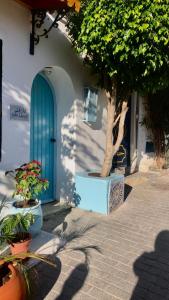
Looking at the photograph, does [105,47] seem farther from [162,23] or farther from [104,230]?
[104,230]

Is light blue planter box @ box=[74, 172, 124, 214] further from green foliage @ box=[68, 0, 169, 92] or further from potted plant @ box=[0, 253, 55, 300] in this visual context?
potted plant @ box=[0, 253, 55, 300]

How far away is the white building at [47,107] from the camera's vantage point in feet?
14.0

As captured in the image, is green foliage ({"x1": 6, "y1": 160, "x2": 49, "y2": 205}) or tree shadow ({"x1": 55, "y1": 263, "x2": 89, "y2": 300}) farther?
green foliage ({"x1": 6, "y1": 160, "x2": 49, "y2": 205})

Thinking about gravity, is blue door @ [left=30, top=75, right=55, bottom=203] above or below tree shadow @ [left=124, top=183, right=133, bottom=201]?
above

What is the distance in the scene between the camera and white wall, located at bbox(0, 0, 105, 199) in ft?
13.9

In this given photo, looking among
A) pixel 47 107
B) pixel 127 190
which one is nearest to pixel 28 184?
pixel 47 107

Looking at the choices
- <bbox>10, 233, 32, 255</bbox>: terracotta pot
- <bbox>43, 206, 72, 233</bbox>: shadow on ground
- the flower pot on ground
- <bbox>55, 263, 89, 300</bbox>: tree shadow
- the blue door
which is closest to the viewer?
<bbox>55, 263, 89, 300</bbox>: tree shadow

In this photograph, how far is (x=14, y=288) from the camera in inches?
90.4

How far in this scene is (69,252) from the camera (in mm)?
3783

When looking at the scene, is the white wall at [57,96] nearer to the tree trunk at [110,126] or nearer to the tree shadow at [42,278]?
the tree trunk at [110,126]

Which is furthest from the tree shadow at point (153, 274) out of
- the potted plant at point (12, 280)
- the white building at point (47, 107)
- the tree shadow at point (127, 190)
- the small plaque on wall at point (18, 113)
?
the small plaque on wall at point (18, 113)

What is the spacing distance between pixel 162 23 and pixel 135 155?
5.39 metres

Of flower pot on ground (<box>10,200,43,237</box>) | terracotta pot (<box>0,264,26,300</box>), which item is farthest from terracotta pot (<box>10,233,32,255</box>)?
terracotta pot (<box>0,264,26,300</box>)

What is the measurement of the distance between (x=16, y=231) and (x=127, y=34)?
9.54ft
